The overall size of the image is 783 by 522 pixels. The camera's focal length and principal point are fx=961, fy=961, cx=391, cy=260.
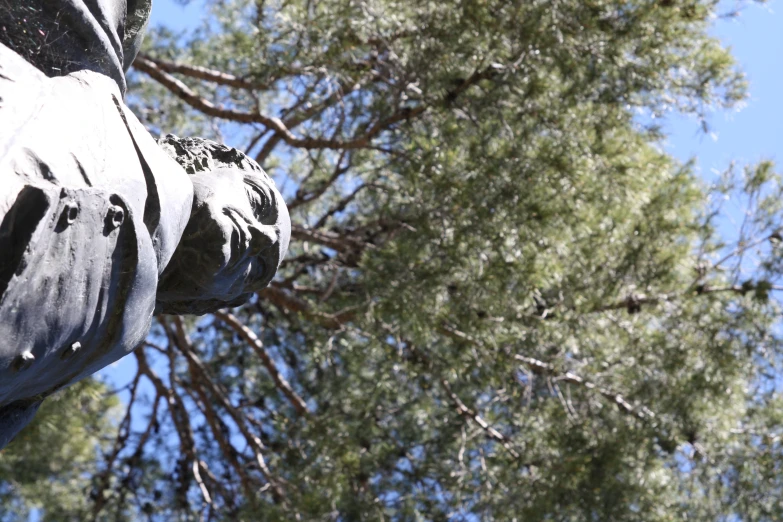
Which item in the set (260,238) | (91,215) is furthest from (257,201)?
(91,215)

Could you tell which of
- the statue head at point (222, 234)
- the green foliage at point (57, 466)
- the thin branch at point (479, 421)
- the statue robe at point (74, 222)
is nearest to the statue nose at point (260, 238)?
the statue head at point (222, 234)

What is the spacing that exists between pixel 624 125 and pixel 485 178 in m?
1.08

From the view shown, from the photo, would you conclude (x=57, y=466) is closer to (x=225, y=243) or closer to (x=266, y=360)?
(x=266, y=360)

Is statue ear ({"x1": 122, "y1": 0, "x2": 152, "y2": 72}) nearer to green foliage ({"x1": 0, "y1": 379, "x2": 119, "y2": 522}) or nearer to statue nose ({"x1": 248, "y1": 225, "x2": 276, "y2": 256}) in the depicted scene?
statue nose ({"x1": 248, "y1": 225, "x2": 276, "y2": 256})

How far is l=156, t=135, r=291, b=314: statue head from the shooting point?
Answer: 5.70ft

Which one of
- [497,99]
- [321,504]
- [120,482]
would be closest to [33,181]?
[321,504]

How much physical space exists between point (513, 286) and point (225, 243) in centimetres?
324

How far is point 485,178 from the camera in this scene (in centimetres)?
489

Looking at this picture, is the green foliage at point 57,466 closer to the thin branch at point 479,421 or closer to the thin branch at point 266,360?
Result: the thin branch at point 266,360

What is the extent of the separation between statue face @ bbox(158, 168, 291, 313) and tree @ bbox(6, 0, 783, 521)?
2657mm

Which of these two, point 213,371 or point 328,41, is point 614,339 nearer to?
point 328,41

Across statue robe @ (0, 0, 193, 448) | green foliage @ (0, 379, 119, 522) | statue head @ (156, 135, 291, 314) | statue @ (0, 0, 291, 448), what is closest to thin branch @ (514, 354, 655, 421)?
green foliage @ (0, 379, 119, 522)

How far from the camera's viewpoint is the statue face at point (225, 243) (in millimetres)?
1732

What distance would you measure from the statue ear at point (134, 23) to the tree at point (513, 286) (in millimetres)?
2813
